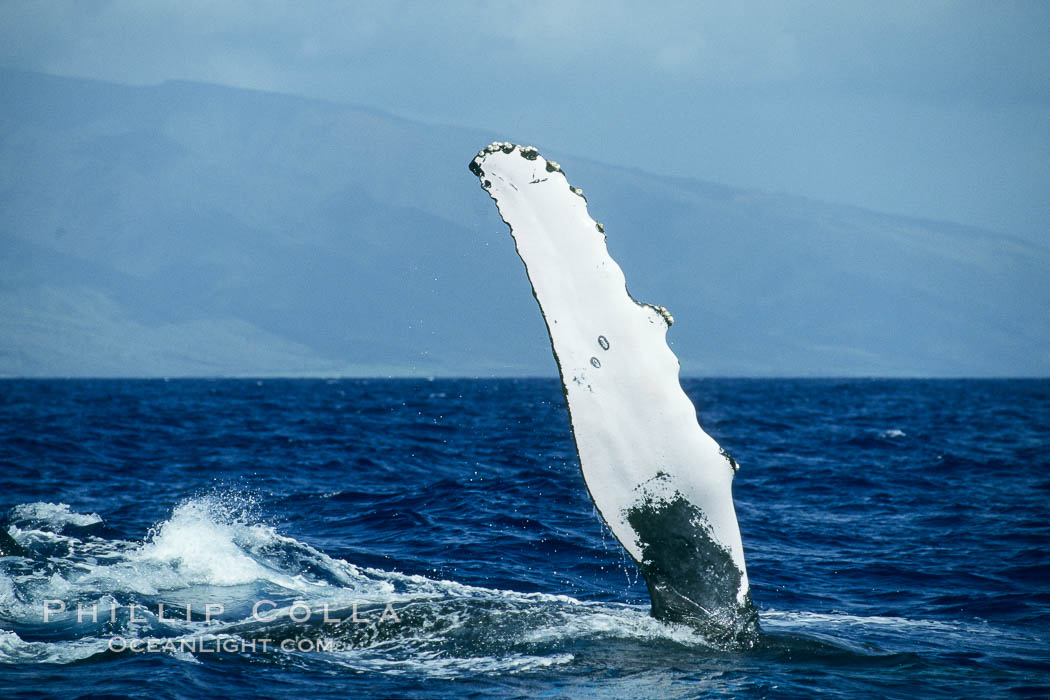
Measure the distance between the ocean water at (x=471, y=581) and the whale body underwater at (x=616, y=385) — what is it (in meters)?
0.97

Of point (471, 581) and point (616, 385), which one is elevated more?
point (616, 385)

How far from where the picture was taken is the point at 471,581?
36.0 feet

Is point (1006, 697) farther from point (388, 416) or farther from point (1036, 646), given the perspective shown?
point (388, 416)

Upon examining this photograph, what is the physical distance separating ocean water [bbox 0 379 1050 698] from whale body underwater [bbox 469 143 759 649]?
0.97 metres

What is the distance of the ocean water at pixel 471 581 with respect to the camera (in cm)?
741

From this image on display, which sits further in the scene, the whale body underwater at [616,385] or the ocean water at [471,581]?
the ocean water at [471,581]

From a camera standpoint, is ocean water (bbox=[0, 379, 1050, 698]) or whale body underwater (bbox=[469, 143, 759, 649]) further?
ocean water (bbox=[0, 379, 1050, 698])

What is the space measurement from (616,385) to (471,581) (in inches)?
188

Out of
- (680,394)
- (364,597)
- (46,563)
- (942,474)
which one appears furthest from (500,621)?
(942,474)

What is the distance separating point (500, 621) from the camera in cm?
830

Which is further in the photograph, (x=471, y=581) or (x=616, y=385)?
(x=471, y=581)

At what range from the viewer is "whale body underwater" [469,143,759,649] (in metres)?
6.54

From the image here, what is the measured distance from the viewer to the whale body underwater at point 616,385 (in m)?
6.54

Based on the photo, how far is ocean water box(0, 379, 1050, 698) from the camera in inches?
292
